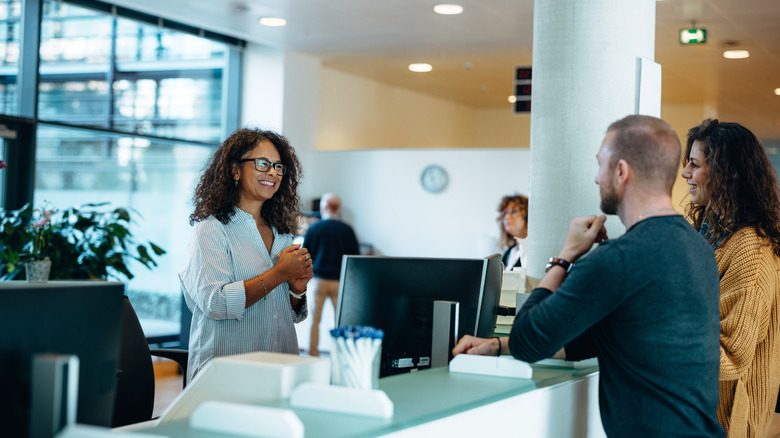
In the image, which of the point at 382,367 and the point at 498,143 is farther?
the point at 498,143

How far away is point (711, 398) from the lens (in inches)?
74.5

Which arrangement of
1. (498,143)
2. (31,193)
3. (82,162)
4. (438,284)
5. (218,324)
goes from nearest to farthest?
(438,284) < (218,324) < (31,193) < (82,162) < (498,143)

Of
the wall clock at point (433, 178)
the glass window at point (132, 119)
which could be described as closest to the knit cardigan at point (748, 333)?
the glass window at point (132, 119)

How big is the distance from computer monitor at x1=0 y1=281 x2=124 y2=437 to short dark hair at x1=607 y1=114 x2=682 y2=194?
1.15m

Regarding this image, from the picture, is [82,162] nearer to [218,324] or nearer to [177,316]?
[177,316]

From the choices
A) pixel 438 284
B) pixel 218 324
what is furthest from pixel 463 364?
pixel 218 324

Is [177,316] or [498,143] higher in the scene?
[498,143]

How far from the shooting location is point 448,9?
691 centimetres

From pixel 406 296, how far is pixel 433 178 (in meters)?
6.61

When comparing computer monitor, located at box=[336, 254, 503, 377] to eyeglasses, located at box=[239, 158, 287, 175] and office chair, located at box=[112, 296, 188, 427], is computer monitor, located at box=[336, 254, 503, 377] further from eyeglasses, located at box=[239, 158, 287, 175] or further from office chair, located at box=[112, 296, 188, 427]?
office chair, located at box=[112, 296, 188, 427]

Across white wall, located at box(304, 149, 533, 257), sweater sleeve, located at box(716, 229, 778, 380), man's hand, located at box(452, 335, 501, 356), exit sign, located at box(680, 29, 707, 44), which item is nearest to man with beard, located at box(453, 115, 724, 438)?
man's hand, located at box(452, 335, 501, 356)

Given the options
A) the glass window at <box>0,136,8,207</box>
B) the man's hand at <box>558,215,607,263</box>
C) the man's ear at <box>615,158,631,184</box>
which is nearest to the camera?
the man's ear at <box>615,158,631,184</box>

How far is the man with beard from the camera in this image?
1770mm

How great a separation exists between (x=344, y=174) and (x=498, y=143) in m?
4.46
